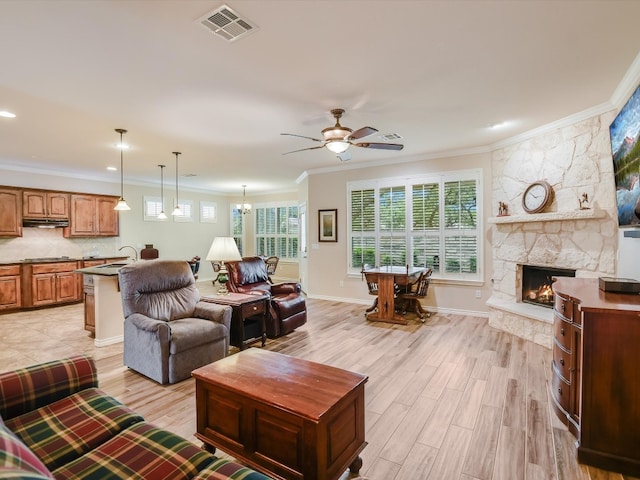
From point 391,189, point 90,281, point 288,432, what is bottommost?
point 288,432

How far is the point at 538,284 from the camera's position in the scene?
4797mm

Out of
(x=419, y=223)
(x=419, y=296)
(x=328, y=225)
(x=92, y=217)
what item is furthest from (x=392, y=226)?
(x=92, y=217)

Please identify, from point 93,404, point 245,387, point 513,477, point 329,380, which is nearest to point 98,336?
point 93,404

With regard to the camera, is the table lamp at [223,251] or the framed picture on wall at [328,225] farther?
the framed picture on wall at [328,225]

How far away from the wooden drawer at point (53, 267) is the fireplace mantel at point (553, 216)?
26.9 feet

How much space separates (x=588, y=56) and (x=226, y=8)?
117 inches

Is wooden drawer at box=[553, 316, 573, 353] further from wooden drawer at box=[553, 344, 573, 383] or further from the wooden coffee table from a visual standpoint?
the wooden coffee table

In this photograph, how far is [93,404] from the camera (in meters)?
1.78

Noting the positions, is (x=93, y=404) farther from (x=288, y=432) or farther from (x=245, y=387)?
(x=288, y=432)

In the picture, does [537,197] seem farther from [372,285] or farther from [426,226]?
[372,285]

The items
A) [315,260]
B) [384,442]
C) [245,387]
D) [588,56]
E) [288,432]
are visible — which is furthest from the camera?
[315,260]

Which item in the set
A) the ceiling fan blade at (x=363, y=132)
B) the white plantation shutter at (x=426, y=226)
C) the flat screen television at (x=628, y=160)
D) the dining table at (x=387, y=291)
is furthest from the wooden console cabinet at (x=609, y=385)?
the white plantation shutter at (x=426, y=226)

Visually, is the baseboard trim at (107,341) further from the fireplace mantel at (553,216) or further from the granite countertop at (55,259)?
the fireplace mantel at (553,216)

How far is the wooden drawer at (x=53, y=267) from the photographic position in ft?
20.9
